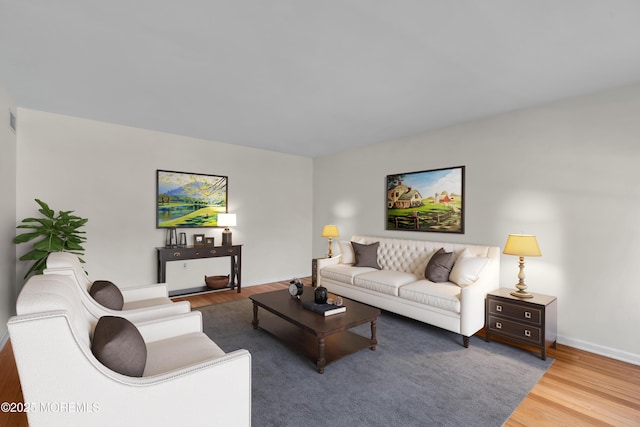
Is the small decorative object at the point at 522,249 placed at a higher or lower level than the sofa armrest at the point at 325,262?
higher

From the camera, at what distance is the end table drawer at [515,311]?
9.37ft

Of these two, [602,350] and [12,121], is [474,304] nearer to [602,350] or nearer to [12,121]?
[602,350]

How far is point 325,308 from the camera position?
2912 mm

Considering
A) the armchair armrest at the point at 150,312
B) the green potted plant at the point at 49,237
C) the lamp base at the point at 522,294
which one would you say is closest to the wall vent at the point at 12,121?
the green potted plant at the point at 49,237

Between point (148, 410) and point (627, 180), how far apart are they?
4097 mm

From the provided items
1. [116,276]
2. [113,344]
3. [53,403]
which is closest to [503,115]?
[113,344]

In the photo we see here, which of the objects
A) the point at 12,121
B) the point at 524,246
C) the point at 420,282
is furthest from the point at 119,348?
the point at 12,121

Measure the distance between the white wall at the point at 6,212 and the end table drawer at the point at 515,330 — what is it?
15.9 feet

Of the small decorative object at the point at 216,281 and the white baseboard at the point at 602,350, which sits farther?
the small decorative object at the point at 216,281

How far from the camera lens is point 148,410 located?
50.6 inches

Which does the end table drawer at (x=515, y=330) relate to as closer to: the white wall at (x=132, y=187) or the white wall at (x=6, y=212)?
the white wall at (x=132, y=187)

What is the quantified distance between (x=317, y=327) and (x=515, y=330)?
6.61ft

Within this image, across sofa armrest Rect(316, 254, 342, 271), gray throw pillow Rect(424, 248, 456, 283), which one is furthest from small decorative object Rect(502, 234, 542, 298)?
sofa armrest Rect(316, 254, 342, 271)

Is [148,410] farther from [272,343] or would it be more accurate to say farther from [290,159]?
[290,159]
